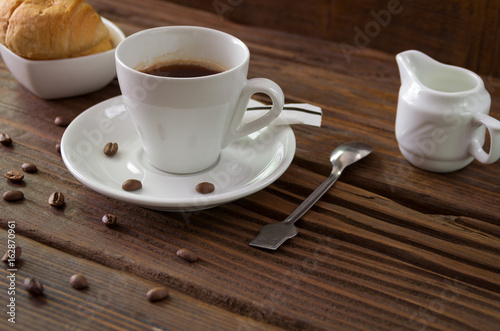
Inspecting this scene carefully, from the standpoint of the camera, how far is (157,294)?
0.84 m

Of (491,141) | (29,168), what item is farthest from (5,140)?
(491,141)

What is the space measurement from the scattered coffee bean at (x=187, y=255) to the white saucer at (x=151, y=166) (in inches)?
3.0

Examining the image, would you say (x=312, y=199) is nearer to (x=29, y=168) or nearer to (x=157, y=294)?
(x=157, y=294)

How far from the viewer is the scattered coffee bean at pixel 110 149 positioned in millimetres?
1133

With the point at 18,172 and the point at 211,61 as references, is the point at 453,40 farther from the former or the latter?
the point at 18,172

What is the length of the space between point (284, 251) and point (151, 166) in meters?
0.35

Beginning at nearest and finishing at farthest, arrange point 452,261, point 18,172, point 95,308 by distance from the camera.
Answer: point 95,308 < point 452,261 < point 18,172

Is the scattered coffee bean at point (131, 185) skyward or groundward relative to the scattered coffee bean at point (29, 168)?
skyward

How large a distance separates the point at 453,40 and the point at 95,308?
4.28 feet

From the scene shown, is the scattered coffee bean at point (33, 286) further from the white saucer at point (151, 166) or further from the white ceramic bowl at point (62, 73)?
the white ceramic bowl at point (62, 73)

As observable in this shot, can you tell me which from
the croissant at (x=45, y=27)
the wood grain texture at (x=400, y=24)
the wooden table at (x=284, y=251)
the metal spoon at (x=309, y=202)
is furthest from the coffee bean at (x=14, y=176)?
the wood grain texture at (x=400, y=24)

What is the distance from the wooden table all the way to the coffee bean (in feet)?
0.04

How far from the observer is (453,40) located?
162cm

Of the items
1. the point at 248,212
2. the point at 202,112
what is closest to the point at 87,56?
the point at 202,112
